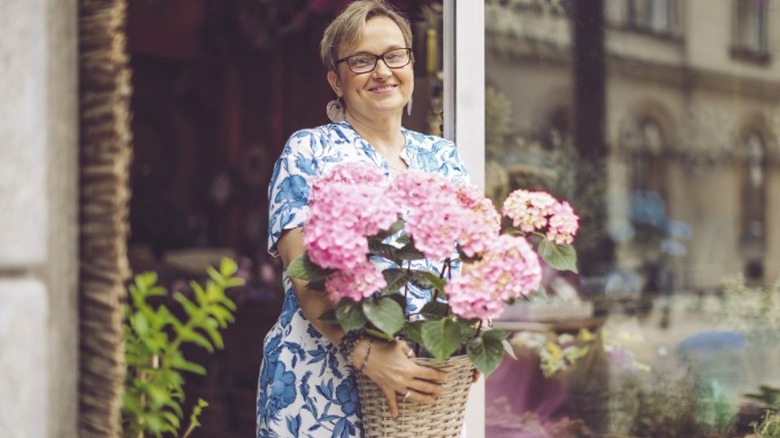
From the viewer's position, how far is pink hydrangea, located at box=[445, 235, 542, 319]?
198 centimetres

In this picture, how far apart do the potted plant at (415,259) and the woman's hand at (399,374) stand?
0.09ft

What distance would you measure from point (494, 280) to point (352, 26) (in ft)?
2.63

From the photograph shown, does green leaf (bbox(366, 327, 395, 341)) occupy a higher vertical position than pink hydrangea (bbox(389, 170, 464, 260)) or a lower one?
lower

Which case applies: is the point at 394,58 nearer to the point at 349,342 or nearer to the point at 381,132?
the point at 381,132

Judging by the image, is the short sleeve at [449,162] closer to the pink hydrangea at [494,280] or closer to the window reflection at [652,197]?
the pink hydrangea at [494,280]

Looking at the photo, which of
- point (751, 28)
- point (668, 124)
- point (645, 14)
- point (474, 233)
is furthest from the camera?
point (668, 124)

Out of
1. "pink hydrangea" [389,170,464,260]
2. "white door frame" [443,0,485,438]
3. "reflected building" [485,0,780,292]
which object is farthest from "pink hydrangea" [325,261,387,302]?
"reflected building" [485,0,780,292]

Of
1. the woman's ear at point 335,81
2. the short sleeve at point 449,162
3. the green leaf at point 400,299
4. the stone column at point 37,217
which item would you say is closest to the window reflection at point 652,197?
the short sleeve at point 449,162

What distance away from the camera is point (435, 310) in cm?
212

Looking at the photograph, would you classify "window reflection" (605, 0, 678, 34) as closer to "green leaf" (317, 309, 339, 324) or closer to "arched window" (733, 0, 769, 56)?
"arched window" (733, 0, 769, 56)

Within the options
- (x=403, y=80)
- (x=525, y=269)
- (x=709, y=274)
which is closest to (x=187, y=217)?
(x=709, y=274)

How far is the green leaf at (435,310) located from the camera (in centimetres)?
212

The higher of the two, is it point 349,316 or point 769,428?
point 349,316

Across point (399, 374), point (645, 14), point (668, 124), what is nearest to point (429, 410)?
point (399, 374)
